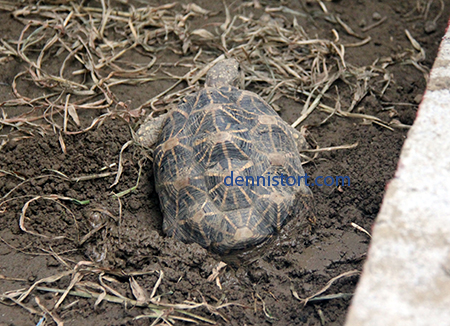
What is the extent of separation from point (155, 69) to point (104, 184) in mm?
1365

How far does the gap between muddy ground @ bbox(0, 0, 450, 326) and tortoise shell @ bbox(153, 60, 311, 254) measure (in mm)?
179

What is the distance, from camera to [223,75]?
11.4ft

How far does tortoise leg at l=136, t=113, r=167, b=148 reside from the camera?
3318 mm

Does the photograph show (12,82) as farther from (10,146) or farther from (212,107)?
(212,107)

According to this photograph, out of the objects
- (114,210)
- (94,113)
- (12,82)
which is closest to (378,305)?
(114,210)

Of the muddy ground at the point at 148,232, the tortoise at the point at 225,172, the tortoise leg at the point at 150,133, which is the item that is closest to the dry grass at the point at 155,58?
the muddy ground at the point at 148,232

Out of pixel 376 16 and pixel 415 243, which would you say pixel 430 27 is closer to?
pixel 376 16

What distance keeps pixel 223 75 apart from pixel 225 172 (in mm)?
1171

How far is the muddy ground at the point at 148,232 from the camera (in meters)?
2.48

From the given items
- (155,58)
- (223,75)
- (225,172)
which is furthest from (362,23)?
(225,172)

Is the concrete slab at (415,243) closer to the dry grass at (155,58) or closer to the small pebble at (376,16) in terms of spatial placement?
the dry grass at (155,58)

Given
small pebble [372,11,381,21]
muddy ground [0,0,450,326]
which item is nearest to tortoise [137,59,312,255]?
muddy ground [0,0,450,326]

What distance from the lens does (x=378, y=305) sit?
1.68 m

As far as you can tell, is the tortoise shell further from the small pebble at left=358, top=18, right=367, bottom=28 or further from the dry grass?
the small pebble at left=358, top=18, right=367, bottom=28
